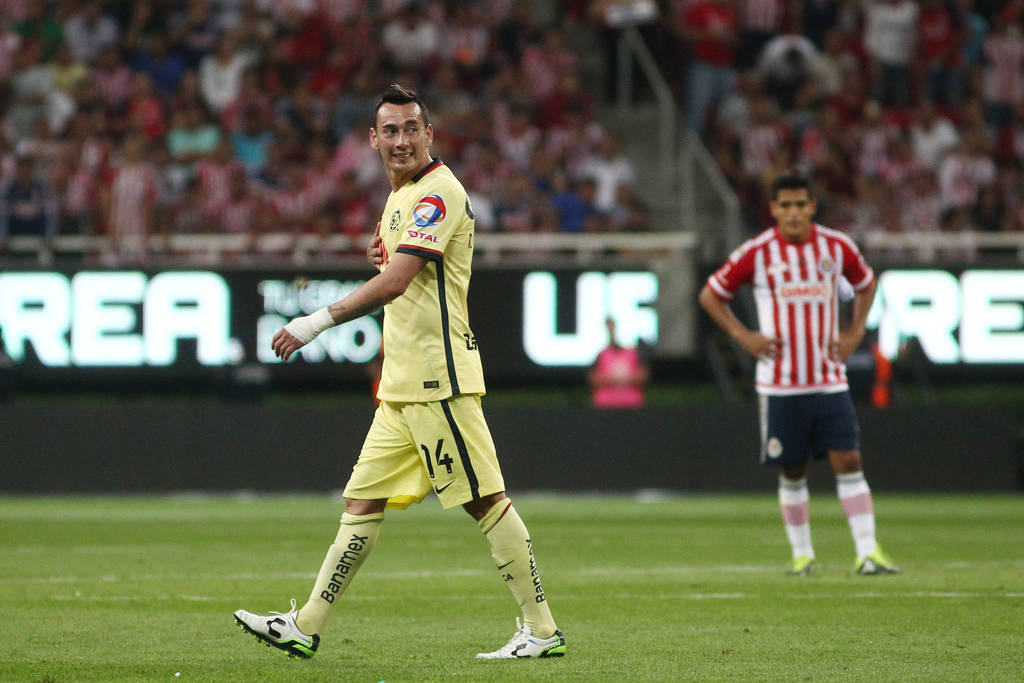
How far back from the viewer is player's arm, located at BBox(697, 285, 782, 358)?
9.09m

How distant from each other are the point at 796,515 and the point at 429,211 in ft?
13.4

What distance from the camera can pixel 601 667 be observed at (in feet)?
19.1

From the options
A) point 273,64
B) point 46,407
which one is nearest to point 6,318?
point 46,407

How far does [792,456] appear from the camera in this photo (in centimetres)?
909

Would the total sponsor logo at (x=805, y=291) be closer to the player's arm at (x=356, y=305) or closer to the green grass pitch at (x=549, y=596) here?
the green grass pitch at (x=549, y=596)

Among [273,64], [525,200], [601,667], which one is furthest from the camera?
[273,64]

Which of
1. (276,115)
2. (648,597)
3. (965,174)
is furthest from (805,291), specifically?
(276,115)

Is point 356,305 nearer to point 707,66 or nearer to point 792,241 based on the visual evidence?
point 792,241

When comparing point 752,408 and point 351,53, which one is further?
point 351,53

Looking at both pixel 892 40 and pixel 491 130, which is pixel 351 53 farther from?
pixel 892 40

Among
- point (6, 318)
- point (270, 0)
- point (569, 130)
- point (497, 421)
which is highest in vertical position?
point (270, 0)

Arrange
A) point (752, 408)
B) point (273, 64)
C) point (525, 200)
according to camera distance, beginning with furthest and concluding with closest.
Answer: point (273, 64) < point (525, 200) < point (752, 408)

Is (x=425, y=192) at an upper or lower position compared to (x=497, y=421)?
upper

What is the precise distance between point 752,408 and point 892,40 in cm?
688
